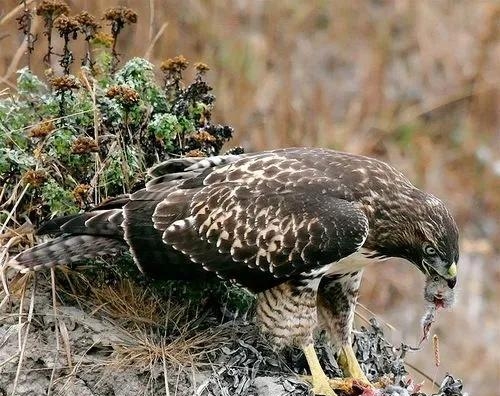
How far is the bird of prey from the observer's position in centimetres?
390

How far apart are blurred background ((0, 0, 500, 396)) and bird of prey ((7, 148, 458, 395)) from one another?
11.4 ft

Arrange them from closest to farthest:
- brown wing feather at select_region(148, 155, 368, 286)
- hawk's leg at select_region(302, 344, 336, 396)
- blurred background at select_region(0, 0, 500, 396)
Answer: brown wing feather at select_region(148, 155, 368, 286) → hawk's leg at select_region(302, 344, 336, 396) → blurred background at select_region(0, 0, 500, 396)

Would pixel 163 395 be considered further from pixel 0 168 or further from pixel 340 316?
pixel 0 168

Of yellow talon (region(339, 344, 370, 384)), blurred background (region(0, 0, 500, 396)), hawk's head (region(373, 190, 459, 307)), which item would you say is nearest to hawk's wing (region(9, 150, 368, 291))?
hawk's head (region(373, 190, 459, 307))

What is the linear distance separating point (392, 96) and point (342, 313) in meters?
5.49

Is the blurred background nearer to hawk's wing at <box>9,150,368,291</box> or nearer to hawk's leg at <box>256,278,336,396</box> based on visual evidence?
hawk's wing at <box>9,150,368,291</box>

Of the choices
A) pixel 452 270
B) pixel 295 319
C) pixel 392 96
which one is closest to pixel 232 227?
pixel 295 319

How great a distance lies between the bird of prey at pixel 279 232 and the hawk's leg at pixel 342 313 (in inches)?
3.8

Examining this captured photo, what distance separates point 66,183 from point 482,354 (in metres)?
4.65

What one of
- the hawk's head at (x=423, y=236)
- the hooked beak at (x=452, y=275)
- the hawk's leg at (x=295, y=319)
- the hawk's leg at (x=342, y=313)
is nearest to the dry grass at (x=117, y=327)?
the hawk's leg at (x=295, y=319)

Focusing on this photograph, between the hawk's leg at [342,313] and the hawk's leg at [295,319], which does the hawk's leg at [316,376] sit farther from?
the hawk's leg at [342,313]

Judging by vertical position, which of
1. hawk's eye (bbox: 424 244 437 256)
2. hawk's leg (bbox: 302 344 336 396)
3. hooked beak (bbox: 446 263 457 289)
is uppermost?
hawk's eye (bbox: 424 244 437 256)

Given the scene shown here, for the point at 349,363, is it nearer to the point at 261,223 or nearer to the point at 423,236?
the point at 423,236

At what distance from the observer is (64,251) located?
401cm
